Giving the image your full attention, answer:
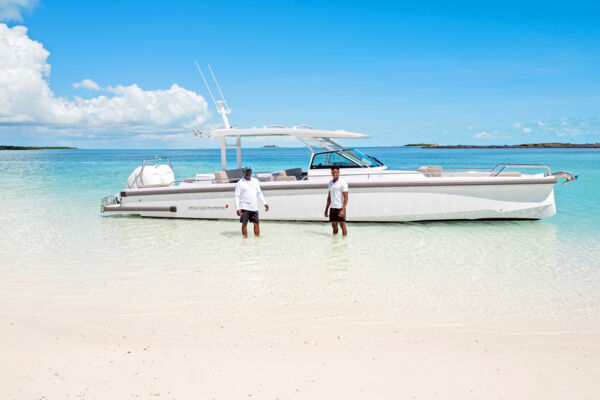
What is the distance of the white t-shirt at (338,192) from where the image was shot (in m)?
8.85

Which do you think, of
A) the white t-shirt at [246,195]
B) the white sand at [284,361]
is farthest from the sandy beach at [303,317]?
the white t-shirt at [246,195]

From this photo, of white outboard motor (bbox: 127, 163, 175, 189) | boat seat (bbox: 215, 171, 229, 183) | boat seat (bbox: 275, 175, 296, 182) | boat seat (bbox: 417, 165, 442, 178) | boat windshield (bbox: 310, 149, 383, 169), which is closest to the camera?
boat seat (bbox: 417, 165, 442, 178)

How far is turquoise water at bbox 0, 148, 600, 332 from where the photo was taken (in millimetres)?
5043

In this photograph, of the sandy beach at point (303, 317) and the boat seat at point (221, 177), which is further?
the boat seat at point (221, 177)

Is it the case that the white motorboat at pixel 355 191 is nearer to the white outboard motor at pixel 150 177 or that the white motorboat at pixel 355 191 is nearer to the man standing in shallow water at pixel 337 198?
the white outboard motor at pixel 150 177

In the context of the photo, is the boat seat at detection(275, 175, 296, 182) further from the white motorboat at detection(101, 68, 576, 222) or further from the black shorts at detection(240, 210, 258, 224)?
the black shorts at detection(240, 210, 258, 224)

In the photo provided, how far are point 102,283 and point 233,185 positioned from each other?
5098 millimetres

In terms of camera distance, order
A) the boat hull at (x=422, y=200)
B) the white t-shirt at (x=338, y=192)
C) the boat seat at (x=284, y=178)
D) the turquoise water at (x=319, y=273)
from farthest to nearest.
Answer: the boat seat at (x=284, y=178) < the boat hull at (x=422, y=200) < the white t-shirt at (x=338, y=192) < the turquoise water at (x=319, y=273)

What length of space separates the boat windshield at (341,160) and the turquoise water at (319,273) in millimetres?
1393

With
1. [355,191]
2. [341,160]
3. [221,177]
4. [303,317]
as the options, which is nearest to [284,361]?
[303,317]

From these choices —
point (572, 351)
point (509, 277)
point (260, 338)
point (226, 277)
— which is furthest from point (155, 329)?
point (509, 277)

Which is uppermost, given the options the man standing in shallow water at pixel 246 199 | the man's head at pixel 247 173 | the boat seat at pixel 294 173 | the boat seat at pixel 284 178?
the man's head at pixel 247 173

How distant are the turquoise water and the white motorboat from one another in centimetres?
37

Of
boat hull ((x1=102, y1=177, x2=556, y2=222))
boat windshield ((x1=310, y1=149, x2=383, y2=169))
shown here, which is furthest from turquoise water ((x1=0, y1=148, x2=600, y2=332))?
boat windshield ((x1=310, y1=149, x2=383, y2=169))
